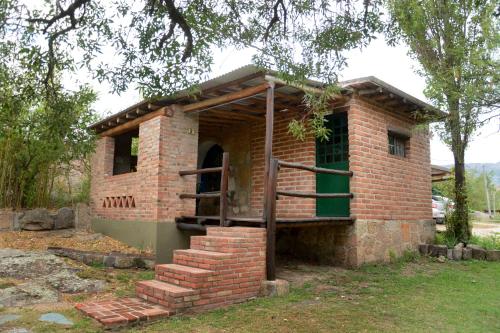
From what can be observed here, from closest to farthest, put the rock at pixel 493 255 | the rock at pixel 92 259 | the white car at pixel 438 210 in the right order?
1. the rock at pixel 92 259
2. the rock at pixel 493 255
3. the white car at pixel 438 210

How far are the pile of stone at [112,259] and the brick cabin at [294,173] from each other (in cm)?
37

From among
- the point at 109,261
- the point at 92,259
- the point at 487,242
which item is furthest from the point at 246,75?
the point at 487,242

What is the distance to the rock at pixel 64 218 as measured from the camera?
9.90 meters

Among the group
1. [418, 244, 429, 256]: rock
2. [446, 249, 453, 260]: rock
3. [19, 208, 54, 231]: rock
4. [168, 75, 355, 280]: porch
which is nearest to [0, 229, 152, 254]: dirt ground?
[19, 208, 54, 231]: rock

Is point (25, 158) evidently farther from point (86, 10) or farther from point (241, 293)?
point (241, 293)

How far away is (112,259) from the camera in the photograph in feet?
23.7

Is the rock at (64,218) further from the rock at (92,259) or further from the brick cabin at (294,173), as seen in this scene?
the rock at (92,259)

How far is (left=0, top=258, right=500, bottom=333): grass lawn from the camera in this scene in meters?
4.28

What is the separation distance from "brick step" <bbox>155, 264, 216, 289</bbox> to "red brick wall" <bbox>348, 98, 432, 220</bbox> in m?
3.52

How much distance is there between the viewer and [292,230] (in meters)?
8.48

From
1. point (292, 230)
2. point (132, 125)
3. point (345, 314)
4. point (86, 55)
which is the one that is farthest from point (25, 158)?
point (345, 314)

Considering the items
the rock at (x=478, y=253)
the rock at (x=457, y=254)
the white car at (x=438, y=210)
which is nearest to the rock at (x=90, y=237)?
the rock at (x=457, y=254)

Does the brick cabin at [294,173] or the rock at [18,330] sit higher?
the brick cabin at [294,173]

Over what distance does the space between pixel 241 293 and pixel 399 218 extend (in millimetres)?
4638
